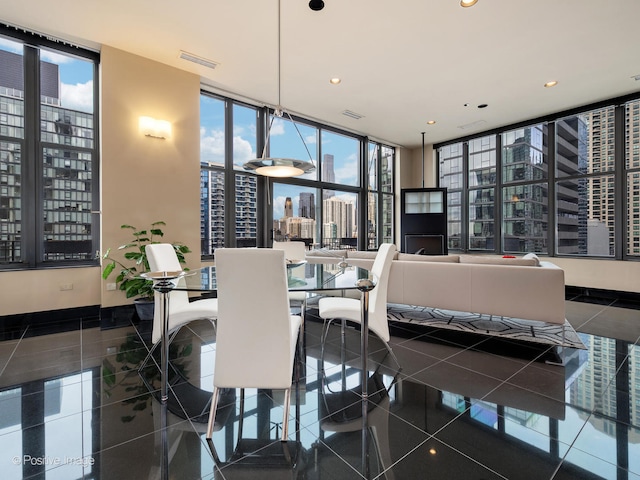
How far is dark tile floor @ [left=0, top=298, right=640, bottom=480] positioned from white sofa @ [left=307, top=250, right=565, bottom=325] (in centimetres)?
47

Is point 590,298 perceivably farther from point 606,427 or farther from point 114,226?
point 114,226

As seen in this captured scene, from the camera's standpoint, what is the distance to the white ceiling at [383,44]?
3.01 meters

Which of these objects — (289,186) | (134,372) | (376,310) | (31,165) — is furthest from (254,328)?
(289,186)

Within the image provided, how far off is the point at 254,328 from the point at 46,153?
3894 mm

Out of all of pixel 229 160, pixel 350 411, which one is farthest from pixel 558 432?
pixel 229 160

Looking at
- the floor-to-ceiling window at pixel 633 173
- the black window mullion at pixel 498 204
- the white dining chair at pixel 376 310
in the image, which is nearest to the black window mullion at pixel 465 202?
the black window mullion at pixel 498 204

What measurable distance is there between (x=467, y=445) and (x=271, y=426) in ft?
3.39

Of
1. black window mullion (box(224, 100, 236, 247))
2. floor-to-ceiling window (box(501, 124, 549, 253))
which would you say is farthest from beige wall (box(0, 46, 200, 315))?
floor-to-ceiling window (box(501, 124, 549, 253))

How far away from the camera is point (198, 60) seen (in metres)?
3.94

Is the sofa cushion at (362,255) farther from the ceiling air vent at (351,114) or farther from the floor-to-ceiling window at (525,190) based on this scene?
the floor-to-ceiling window at (525,190)

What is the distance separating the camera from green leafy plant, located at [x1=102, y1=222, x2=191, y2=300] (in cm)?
362

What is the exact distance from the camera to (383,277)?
2.33 metres

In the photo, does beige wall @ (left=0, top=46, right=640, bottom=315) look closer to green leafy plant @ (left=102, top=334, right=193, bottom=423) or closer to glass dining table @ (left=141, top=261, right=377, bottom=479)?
green leafy plant @ (left=102, top=334, right=193, bottom=423)

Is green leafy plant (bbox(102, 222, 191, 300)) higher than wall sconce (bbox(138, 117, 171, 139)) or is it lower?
lower
